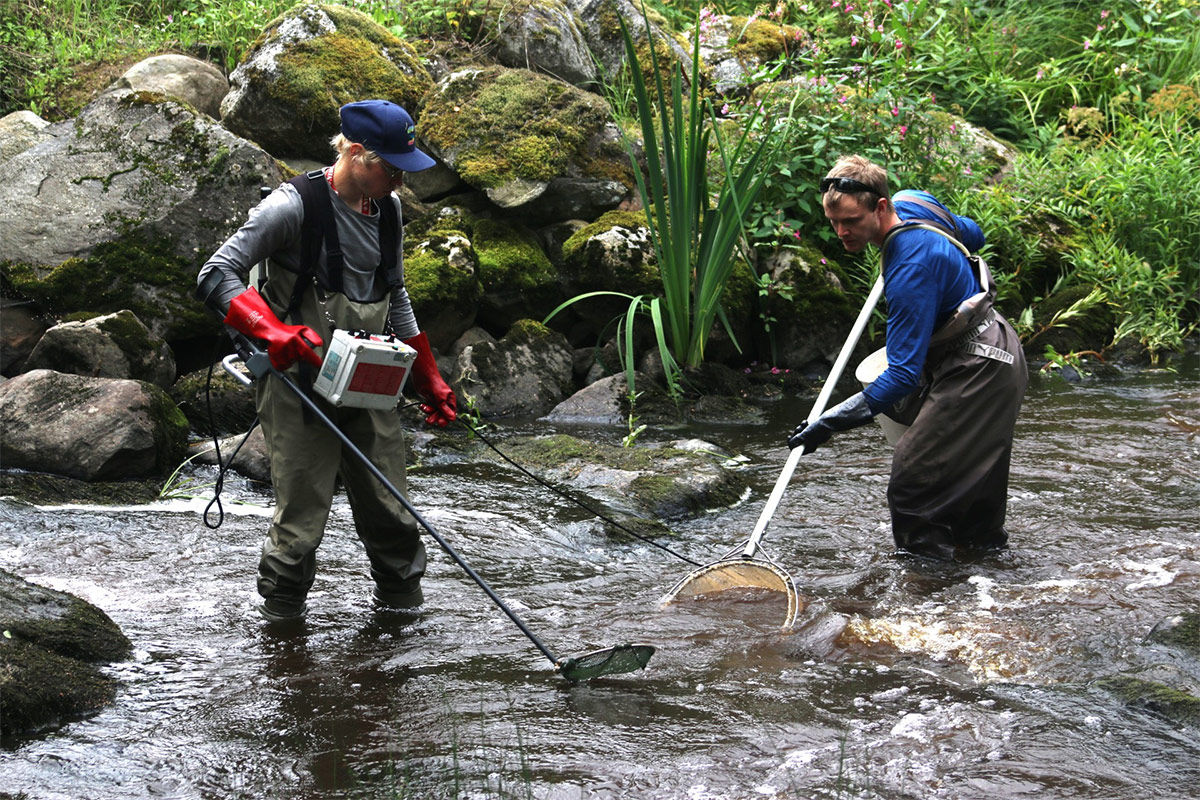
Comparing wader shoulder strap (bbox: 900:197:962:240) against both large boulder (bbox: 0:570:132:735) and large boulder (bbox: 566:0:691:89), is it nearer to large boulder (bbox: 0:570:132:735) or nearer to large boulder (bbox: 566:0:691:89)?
large boulder (bbox: 0:570:132:735)

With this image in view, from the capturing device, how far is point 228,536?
16.0 feet

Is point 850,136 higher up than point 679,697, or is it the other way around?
point 850,136

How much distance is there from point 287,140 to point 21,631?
572 centimetres

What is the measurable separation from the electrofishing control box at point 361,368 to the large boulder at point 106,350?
331 centimetres

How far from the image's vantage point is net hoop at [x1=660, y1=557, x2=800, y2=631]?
400 centimetres

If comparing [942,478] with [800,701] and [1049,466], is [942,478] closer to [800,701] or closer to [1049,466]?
[800,701]

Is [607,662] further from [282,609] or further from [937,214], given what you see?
[937,214]

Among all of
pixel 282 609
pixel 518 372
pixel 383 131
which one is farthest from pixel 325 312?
pixel 518 372

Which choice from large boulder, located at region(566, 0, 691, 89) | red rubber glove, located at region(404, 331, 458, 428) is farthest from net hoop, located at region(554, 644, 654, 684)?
large boulder, located at region(566, 0, 691, 89)

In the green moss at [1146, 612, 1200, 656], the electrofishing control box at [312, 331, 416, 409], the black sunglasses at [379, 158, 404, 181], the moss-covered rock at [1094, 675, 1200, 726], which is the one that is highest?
the black sunglasses at [379, 158, 404, 181]

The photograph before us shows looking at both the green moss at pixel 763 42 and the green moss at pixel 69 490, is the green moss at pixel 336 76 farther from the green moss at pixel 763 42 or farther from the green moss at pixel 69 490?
the green moss at pixel 69 490

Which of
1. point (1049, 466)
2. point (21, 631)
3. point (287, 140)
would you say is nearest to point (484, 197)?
point (287, 140)

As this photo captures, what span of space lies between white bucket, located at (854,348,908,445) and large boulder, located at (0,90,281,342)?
13.9 feet

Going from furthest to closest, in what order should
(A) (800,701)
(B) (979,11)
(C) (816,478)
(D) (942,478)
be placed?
(B) (979,11)
(C) (816,478)
(D) (942,478)
(A) (800,701)
